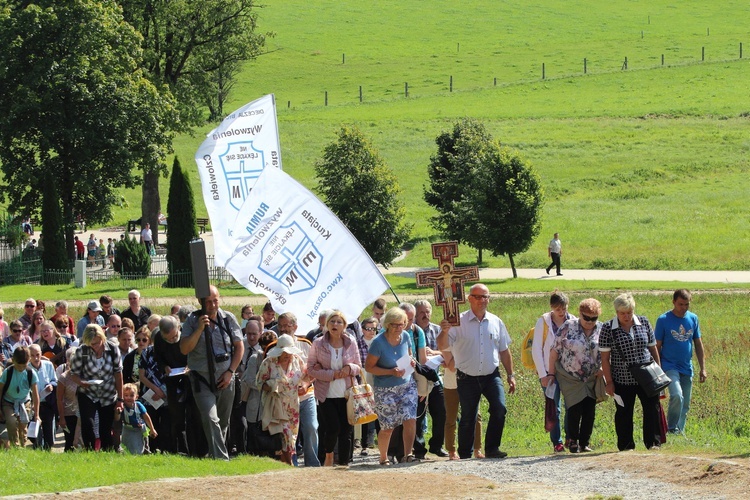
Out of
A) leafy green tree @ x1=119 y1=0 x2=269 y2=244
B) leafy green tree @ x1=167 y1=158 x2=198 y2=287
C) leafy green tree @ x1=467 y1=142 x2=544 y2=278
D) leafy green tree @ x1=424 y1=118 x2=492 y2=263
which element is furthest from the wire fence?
leafy green tree @ x1=119 y1=0 x2=269 y2=244

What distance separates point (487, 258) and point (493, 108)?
37.6 m

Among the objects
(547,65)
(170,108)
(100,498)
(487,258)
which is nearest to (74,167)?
(170,108)

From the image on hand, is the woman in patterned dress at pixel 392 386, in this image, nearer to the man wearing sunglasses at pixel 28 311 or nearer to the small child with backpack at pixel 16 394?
the small child with backpack at pixel 16 394

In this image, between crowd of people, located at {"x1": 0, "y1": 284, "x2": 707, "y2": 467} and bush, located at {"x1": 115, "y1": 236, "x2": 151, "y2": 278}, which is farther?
bush, located at {"x1": 115, "y1": 236, "x2": 151, "y2": 278}

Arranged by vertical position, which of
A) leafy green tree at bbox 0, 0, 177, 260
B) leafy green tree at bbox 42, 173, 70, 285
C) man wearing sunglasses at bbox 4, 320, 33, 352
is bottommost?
man wearing sunglasses at bbox 4, 320, 33, 352

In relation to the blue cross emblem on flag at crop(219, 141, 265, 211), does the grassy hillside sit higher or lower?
higher

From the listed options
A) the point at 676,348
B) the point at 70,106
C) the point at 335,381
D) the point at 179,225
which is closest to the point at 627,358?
the point at 676,348

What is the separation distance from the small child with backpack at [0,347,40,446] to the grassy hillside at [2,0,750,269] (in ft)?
106

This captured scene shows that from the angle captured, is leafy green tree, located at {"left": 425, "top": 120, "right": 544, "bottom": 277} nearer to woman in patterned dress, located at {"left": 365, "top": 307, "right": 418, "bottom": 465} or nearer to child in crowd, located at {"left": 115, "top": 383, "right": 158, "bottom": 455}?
child in crowd, located at {"left": 115, "top": 383, "right": 158, "bottom": 455}

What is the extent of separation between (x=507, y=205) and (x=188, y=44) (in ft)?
65.9

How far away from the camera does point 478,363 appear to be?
39.7ft

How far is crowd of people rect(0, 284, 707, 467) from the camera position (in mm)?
11625

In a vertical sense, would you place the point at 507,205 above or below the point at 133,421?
above

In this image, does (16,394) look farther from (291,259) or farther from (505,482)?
(505,482)
